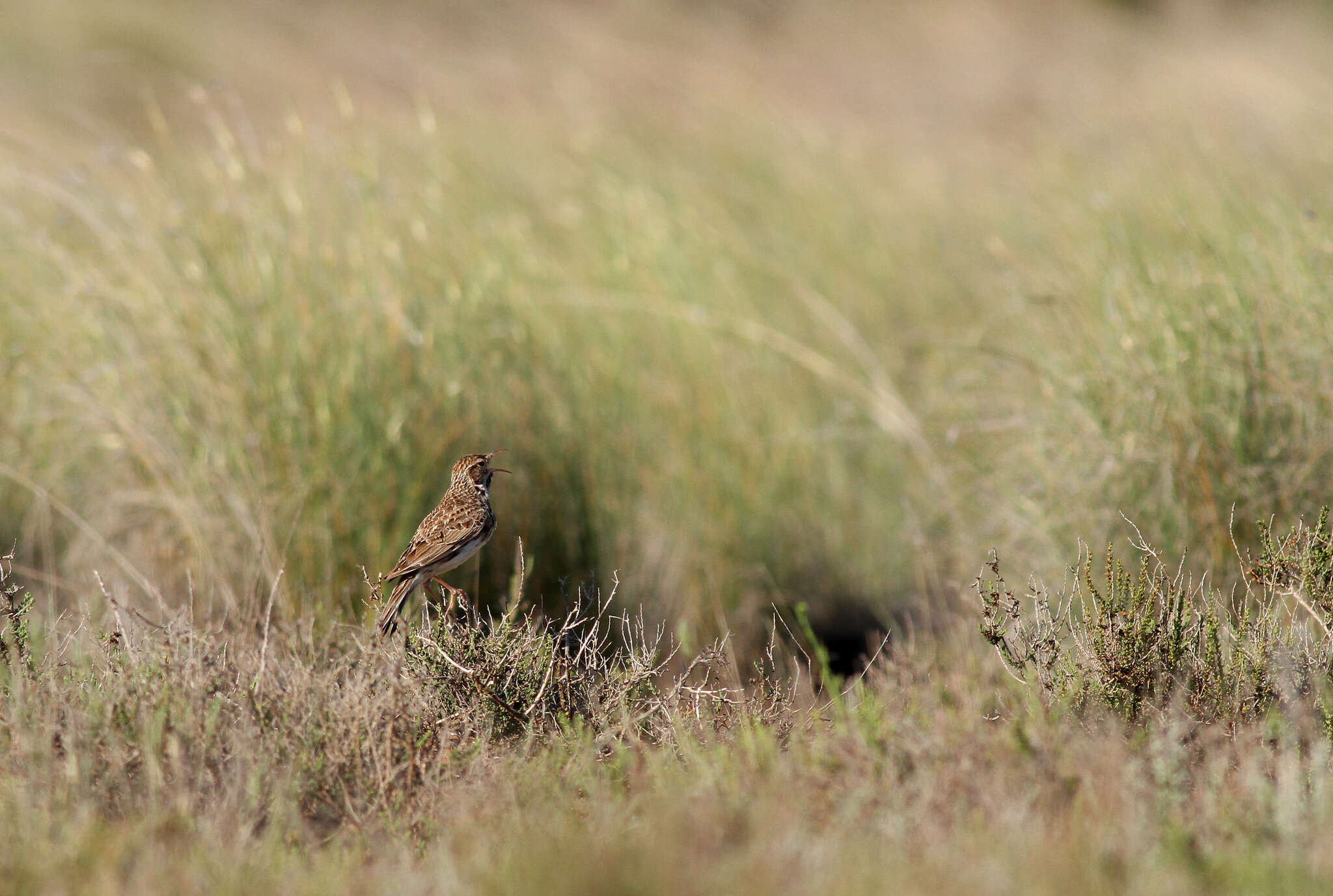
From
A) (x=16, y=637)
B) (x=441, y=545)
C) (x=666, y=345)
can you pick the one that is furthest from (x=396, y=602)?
(x=666, y=345)

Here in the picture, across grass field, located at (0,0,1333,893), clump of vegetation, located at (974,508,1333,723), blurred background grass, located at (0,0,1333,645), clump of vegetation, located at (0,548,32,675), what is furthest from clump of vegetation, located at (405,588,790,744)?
clump of vegetation, located at (0,548,32,675)

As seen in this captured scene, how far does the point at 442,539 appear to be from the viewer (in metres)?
3.77

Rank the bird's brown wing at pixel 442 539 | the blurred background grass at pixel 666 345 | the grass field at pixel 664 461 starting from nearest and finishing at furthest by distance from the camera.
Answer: the grass field at pixel 664 461
the bird's brown wing at pixel 442 539
the blurred background grass at pixel 666 345

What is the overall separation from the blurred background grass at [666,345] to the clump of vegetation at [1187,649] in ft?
1.51

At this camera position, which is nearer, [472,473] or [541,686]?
[541,686]

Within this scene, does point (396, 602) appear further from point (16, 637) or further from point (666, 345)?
point (666, 345)

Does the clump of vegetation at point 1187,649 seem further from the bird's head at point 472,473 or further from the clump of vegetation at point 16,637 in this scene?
the clump of vegetation at point 16,637

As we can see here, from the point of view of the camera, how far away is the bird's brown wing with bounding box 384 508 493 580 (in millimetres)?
3742

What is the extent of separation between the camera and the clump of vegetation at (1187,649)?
3.63 metres

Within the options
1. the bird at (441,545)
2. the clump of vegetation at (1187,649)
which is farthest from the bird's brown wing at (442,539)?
the clump of vegetation at (1187,649)

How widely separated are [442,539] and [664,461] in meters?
2.32

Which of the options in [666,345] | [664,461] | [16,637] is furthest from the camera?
[666,345]

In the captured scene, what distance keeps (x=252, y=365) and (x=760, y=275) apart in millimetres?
3102

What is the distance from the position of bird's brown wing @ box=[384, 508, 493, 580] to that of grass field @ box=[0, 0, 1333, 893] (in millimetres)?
270
